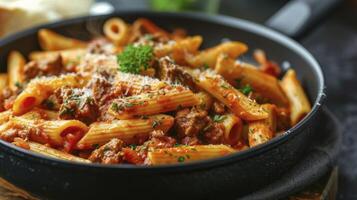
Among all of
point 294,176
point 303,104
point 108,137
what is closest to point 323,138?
point 303,104

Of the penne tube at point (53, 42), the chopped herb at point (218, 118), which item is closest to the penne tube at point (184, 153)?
the chopped herb at point (218, 118)

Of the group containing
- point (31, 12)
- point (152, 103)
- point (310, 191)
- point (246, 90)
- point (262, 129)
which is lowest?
point (310, 191)

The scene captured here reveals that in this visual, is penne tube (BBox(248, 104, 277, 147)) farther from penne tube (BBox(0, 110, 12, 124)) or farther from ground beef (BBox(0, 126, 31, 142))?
penne tube (BBox(0, 110, 12, 124))

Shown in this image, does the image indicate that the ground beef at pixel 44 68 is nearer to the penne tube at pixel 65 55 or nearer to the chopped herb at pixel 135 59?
the penne tube at pixel 65 55

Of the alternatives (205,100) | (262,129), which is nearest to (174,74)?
(205,100)

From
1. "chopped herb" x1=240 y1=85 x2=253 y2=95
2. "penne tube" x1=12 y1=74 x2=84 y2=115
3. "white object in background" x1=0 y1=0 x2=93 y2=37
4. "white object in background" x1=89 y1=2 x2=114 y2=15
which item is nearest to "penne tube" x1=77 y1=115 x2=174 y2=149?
"penne tube" x1=12 y1=74 x2=84 y2=115

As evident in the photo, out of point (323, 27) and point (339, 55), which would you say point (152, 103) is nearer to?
point (339, 55)

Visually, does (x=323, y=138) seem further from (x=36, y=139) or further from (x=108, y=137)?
(x=36, y=139)
